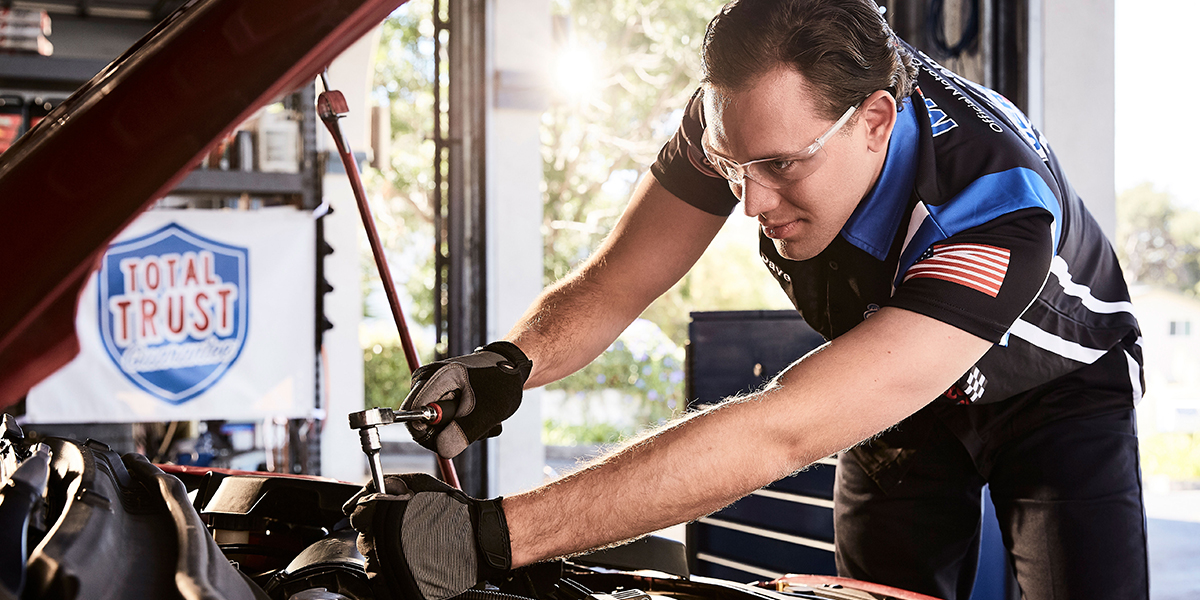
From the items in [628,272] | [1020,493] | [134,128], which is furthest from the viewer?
[628,272]

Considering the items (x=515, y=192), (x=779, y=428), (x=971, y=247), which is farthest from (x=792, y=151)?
(x=515, y=192)

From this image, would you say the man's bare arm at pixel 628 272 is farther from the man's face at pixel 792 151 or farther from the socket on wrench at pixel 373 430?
the socket on wrench at pixel 373 430

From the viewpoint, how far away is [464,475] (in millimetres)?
4543

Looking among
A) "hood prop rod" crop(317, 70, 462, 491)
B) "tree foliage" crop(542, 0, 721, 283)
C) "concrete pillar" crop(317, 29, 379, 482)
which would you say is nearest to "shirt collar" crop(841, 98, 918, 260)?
"hood prop rod" crop(317, 70, 462, 491)

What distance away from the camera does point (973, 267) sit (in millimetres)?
1138

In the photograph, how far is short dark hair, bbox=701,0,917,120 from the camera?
120 centimetres

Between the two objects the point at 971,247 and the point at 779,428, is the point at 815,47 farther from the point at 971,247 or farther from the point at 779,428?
the point at 779,428

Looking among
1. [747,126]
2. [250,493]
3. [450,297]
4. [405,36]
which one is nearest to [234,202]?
[450,297]

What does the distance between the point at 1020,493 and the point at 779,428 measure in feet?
2.31

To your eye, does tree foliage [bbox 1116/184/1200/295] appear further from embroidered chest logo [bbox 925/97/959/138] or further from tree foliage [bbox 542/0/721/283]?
embroidered chest logo [bbox 925/97/959/138]

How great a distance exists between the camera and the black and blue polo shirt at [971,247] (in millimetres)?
1151

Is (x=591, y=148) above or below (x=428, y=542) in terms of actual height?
above

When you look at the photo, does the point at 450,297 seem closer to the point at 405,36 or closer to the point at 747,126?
the point at 747,126

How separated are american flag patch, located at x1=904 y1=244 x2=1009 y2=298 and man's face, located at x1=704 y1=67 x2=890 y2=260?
0.21 meters
